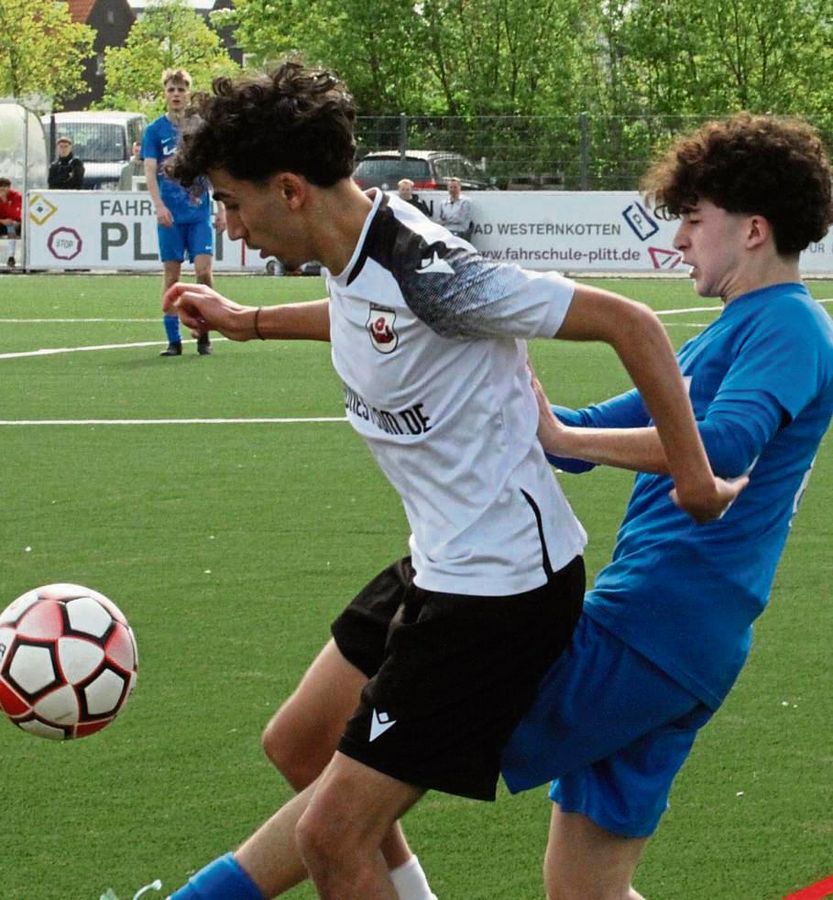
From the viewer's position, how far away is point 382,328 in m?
2.98

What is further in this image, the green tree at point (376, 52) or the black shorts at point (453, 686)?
the green tree at point (376, 52)

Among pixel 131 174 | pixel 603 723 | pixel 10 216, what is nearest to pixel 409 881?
pixel 603 723

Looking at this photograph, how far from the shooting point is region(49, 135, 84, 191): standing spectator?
3084cm

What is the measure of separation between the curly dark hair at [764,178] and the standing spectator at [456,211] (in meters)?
24.8

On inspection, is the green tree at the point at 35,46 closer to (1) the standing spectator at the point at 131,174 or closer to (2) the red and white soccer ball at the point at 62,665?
(1) the standing spectator at the point at 131,174

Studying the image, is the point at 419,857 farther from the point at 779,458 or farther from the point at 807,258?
the point at 807,258

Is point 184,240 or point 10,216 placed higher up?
point 184,240

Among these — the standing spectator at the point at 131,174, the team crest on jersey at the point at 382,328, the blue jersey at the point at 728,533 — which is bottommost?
the standing spectator at the point at 131,174

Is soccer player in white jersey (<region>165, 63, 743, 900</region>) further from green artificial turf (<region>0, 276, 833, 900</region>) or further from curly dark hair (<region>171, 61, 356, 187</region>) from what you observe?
green artificial turf (<region>0, 276, 833, 900</region>)

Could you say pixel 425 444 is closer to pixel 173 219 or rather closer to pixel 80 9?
pixel 173 219

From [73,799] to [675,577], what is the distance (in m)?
2.13

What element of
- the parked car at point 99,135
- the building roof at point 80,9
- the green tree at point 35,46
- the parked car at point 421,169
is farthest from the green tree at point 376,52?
the building roof at point 80,9

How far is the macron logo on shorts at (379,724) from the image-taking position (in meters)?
2.98

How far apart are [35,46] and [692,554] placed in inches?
2421
